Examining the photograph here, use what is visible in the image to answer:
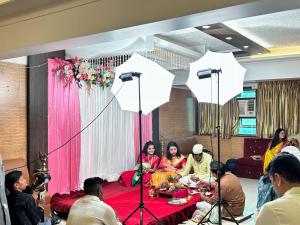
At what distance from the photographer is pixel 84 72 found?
5.29 m

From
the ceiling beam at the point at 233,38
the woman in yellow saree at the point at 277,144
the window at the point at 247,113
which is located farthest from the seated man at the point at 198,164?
the window at the point at 247,113

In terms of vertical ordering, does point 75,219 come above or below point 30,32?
below

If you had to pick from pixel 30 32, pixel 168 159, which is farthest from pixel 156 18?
pixel 168 159

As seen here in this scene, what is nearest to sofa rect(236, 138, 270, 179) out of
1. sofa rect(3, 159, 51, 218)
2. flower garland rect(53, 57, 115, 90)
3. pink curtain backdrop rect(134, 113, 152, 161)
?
pink curtain backdrop rect(134, 113, 152, 161)

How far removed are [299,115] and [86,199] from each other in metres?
6.35

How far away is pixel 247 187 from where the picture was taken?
650cm

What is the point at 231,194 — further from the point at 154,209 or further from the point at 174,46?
the point at 174,46

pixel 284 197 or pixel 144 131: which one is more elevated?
pixel 144 131

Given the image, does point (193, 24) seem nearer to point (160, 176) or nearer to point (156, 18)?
point (156, 18)

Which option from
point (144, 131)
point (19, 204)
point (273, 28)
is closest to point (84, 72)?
point (144, 131)

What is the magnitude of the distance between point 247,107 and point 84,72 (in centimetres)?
458

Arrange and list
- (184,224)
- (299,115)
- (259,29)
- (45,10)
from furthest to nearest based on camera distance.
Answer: (299,115) < (259,29) < (184,224) < (45,10)

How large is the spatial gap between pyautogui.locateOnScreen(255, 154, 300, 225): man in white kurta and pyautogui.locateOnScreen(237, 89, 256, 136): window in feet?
22.5

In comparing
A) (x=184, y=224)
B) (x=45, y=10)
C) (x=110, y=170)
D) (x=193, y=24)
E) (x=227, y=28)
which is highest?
(x=227, y=28)
